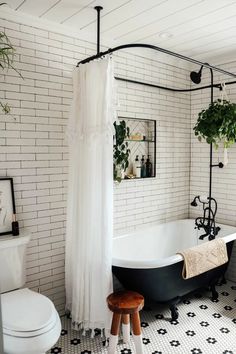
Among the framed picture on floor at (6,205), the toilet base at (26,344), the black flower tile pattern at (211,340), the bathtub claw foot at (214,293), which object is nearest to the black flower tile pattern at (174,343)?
the black flower tile pattern at (211,340)

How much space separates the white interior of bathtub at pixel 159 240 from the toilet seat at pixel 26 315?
965mm

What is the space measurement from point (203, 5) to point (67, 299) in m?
2.64

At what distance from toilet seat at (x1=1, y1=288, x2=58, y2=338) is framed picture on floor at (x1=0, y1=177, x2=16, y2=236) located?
490 mm

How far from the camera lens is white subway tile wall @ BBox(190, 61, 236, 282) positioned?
3508 millimetres

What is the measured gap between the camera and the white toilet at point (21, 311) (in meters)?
1.76

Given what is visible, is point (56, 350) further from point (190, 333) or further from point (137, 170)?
point (137, 170)

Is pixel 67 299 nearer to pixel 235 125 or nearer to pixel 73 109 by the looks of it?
pixel 73 109

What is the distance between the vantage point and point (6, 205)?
238 centimetres

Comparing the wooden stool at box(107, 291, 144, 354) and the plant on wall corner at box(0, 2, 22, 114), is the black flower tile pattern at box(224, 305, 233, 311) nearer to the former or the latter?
the wooden stool at box(107, 291, 144, 354)

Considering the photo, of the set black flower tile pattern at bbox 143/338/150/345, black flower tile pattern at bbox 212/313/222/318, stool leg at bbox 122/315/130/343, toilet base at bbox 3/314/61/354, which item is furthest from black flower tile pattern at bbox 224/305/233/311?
toilet base at bbox 3/314/61/354

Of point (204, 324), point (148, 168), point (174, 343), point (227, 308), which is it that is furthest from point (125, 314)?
point (148, 168)

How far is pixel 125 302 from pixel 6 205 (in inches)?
46.6

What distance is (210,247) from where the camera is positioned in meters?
2.79

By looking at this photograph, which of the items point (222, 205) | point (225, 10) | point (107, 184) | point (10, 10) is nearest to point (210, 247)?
point (222, 205)
